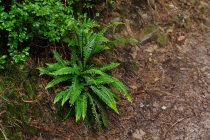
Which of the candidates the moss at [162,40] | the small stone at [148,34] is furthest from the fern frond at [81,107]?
the moss at [162,40]

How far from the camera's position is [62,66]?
505 centimetres

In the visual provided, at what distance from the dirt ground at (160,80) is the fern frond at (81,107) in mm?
428

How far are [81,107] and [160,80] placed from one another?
8.26 ft

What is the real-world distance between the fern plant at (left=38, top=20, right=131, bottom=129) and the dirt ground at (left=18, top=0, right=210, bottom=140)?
0.31 m

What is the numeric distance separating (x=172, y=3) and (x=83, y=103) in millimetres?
5259

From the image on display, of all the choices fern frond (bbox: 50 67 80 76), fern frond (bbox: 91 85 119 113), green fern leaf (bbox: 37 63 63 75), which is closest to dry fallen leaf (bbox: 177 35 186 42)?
fern frond (bbox: 91 85 119 113)

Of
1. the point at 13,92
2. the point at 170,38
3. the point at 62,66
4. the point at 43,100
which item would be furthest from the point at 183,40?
the point at 13,92

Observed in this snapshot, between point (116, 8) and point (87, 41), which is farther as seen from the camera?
point (116, 8)

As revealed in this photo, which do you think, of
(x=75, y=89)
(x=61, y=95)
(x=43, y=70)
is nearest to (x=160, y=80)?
(x=75, y=89)

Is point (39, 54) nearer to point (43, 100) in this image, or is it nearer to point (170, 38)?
point (43, 100)

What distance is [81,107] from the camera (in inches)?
187

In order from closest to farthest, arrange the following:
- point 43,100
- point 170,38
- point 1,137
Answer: point 1,137
point 43,100
point 170,38

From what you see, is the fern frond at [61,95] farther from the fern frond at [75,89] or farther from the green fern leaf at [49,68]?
the green fern leaf at [49,68]

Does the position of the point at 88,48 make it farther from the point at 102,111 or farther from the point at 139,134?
the point at 139,134
